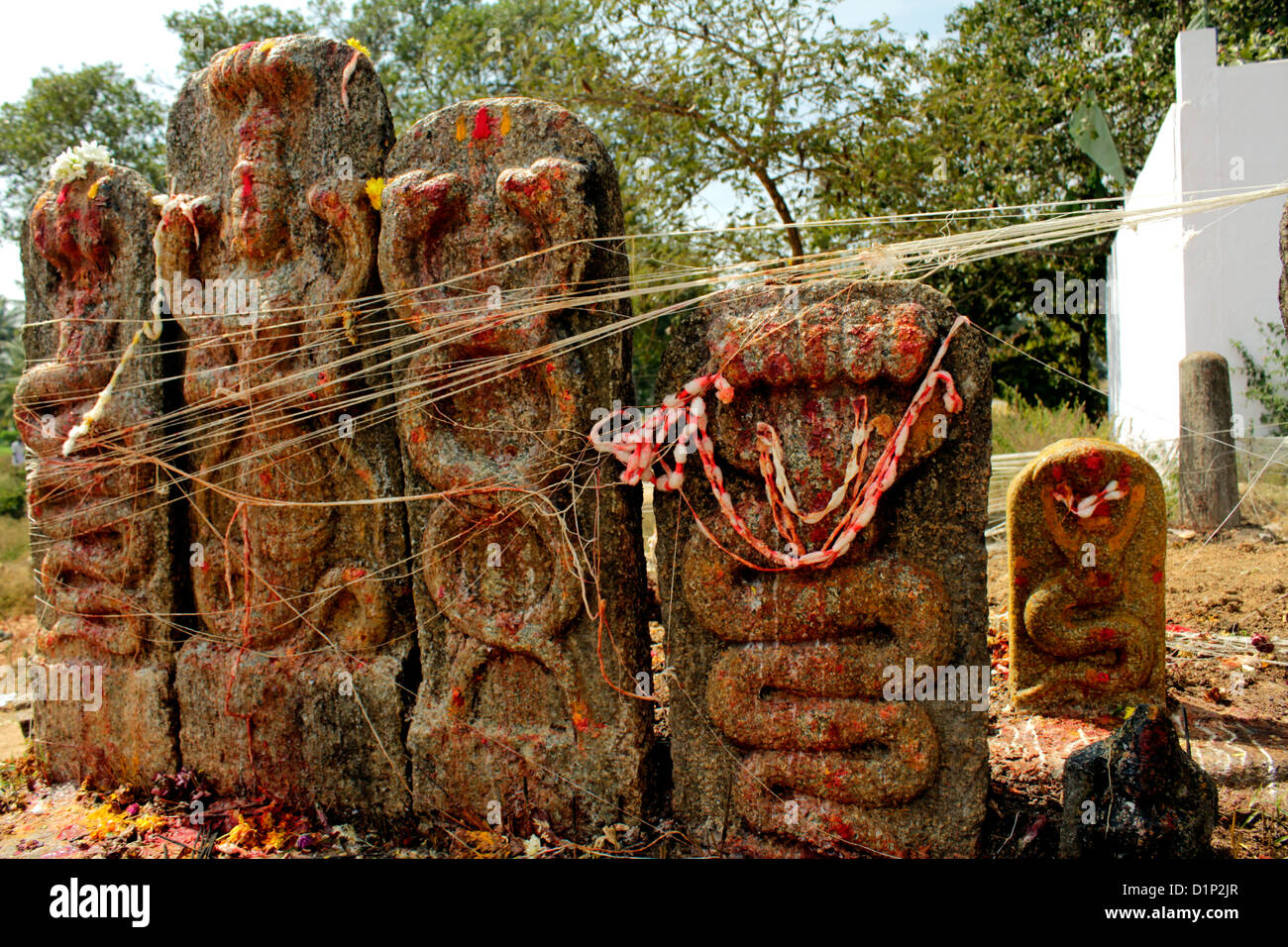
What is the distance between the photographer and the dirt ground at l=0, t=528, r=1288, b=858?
3.04m

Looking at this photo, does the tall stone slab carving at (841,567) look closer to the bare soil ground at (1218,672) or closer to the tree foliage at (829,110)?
the bare soil ground at (1218,672)

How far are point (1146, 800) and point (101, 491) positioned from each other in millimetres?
3643

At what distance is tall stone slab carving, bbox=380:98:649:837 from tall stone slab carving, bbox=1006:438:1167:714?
5.85 feet

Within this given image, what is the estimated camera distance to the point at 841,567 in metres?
2.85

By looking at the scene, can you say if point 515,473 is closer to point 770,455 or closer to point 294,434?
point 770,455

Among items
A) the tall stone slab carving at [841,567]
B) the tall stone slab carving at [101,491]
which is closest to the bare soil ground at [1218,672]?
the tall stone slab carving at [841,567]

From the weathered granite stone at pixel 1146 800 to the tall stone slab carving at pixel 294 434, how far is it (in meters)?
2.11

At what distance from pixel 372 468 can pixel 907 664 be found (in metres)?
1.84

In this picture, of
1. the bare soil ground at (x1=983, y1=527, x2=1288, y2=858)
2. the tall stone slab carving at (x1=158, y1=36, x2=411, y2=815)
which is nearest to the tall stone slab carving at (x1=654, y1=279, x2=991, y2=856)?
the bare soil ground at (x1=983, y1=527, x2=1288, y2=858)

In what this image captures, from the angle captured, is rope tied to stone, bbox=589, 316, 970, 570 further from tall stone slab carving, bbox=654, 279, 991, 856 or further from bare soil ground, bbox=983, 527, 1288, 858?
bare soil ground, bbox=983, 527, 1288, 858

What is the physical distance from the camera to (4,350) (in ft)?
55.3

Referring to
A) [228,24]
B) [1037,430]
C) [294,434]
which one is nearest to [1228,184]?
[1037,430]

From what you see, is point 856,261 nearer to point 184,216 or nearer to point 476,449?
point 476,449

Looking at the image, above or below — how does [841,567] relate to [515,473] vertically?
below
